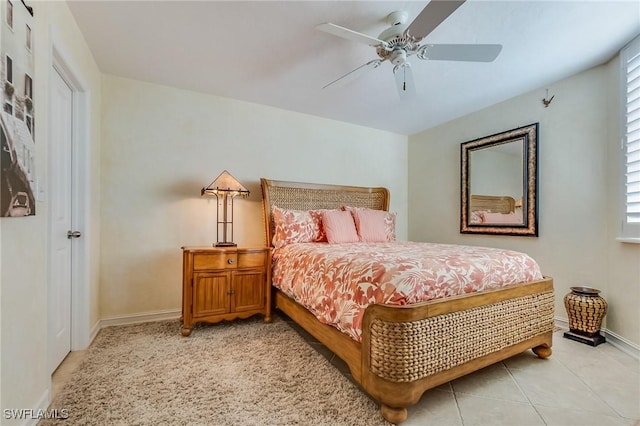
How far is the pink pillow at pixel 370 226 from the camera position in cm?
326

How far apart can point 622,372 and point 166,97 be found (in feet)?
14.9

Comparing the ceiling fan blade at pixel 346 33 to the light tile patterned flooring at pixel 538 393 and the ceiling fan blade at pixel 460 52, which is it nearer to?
the ceiling fan blade at pixel 460 52

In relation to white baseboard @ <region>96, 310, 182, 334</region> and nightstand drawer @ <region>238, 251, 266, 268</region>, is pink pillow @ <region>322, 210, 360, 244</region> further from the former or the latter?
white baseboard @ <region>96, 310, 182, 334</region>

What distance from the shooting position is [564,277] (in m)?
2.81

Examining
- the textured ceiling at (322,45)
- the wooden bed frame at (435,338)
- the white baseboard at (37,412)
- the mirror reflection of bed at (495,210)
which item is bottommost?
the white baseboard at (37,412)

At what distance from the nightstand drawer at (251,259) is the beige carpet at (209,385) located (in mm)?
648

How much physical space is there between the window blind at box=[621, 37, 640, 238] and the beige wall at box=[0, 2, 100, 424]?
3.98 metres

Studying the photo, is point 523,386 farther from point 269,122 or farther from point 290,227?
point 269,122

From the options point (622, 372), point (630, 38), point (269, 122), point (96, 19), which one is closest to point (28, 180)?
→ point (96, 19)

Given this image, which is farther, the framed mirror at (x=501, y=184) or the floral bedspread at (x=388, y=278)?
the framed mirror at (x=501, y=184)

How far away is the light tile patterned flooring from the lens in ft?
4.87

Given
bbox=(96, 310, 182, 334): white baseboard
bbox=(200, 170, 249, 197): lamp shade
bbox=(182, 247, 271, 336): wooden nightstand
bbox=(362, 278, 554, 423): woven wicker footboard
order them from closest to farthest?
bbox=(362, 278, 554, 423): woven wicker footboard < bbox=(182, 247, 271, 336): wooden nightstand < bbox=(96, 310, 182, 334): white baseboard < bbox=(200, 170, 249, 197): lamp shade

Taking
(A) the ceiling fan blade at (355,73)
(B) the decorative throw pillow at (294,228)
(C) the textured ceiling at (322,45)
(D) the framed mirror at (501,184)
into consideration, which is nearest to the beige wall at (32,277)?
(C) the textured ceiling at (322,45)

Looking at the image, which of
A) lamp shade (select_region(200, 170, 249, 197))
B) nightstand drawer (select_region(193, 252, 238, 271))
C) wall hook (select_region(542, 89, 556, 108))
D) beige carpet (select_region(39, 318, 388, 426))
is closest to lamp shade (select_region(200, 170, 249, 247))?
lamp shade (select_region(200, 170, 249, 197))
